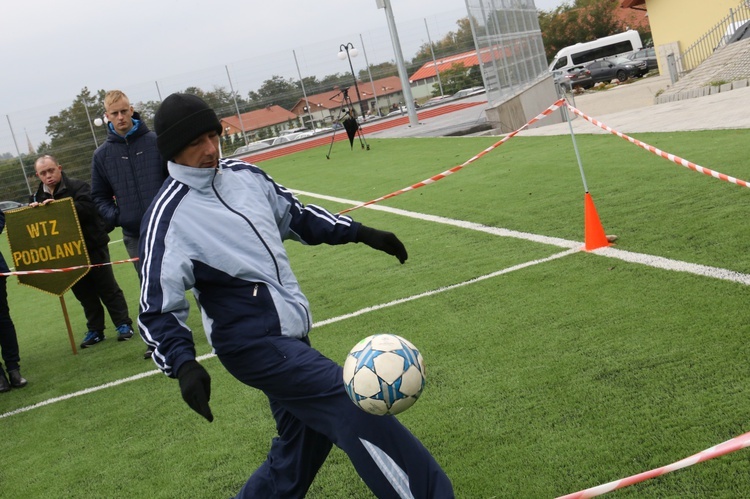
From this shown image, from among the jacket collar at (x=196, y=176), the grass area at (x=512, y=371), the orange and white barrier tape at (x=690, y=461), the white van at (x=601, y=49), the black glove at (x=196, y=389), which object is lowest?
the grass area at (x=512, y=371)

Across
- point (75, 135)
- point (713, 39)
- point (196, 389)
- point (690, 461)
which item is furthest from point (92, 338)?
point (75, 135)

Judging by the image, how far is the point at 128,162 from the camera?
7141mm

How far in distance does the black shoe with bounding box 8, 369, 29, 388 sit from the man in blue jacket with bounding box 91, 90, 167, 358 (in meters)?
1.98

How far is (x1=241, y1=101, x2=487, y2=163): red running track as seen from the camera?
138 feet

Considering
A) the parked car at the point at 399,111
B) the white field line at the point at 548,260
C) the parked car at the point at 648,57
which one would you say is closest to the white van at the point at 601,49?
the parked car at the point at 648,57

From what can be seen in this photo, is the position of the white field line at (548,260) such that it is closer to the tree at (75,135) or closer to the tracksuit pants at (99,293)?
the tracksuit pants at (99,293)

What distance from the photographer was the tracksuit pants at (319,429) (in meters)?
3.01

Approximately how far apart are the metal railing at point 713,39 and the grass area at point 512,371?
82.2 feet

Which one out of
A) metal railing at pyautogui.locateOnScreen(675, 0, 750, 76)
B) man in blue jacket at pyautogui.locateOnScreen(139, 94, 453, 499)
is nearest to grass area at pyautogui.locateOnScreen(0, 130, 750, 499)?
man in blue jacket at pyautogui.locateOnScreen(139, 94, 453, 499)

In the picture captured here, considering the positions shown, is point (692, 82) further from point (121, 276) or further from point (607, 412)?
point (607, 412)

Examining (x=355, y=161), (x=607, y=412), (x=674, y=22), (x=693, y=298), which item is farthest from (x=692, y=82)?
→ (x=607, y=412)

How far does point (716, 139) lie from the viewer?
12578 millimetres

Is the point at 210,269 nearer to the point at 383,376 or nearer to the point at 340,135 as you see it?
the point at 383,376

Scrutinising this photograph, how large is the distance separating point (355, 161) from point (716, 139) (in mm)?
14154
